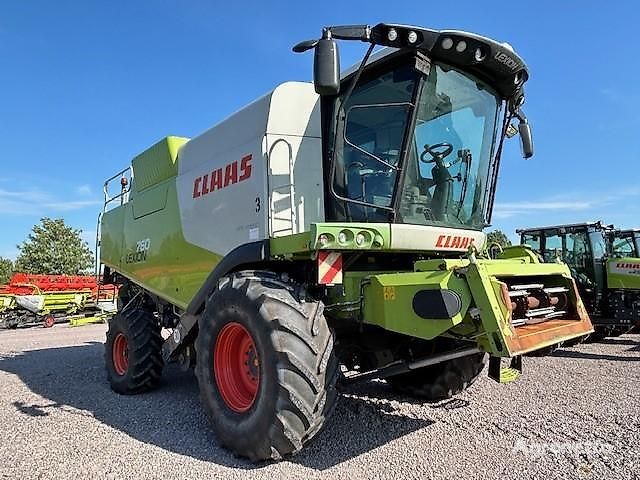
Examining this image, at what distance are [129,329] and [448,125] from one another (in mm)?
4343

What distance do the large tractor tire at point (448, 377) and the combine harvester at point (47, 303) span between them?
46.0 feet

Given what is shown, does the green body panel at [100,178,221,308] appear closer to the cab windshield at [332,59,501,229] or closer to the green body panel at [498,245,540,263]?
the cab windshield at [332,59,501,229]

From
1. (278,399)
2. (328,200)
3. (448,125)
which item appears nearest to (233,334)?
(278,399)

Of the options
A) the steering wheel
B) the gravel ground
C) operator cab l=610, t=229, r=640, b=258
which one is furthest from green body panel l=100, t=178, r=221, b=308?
operator cab l=610, t=229, r=640, b=258

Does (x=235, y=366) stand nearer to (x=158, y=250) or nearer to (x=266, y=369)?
(x=266, y=369)

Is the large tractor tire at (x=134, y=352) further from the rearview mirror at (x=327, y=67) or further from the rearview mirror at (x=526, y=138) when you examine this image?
the rearview mirror at (x=526, y=138)

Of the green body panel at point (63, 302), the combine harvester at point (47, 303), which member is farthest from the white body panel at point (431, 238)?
the green body panel at point (63, 302)

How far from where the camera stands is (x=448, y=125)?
4.12m

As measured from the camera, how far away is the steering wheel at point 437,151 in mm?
4023

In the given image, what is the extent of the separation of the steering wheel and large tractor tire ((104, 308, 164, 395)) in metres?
3.96

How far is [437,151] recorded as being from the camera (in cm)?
411

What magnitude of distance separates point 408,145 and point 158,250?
3.54 metres

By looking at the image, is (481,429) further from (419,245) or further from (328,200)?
(328,200)

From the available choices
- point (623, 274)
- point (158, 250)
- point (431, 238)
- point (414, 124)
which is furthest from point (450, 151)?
point (623, 274)
